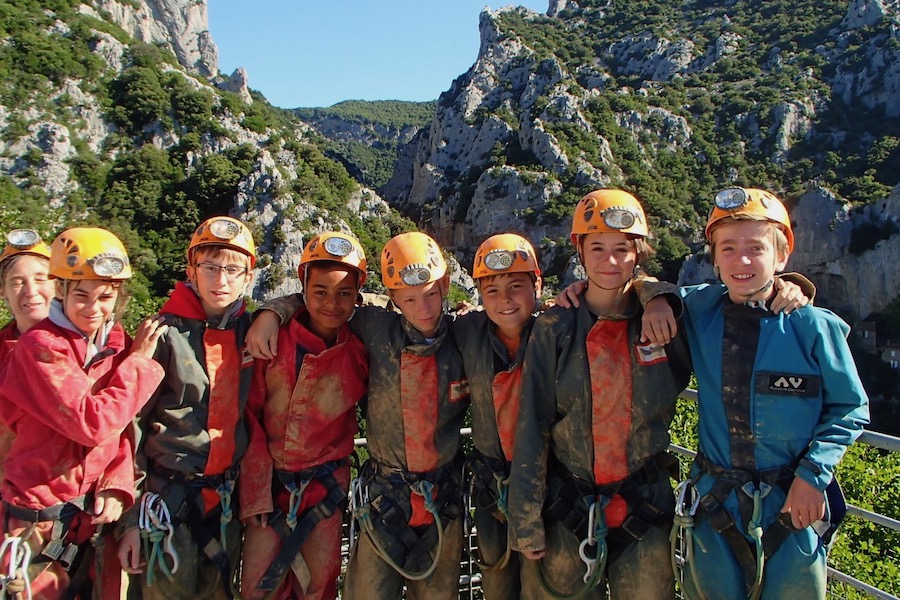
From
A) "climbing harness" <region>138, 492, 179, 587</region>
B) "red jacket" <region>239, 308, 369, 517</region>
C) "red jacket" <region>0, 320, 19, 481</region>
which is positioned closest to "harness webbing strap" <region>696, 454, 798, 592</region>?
"red jacket" <region>239, 308, 369, 517</region>

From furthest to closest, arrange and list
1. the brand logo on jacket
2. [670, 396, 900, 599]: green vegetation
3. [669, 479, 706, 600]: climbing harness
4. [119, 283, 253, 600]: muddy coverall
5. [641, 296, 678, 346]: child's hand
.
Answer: [670, 396, 900, 599]: green vegetation < [119, 283, 253, 600]: muddy coverall < [641, 296, 678, 346]: child's hand < [669, 479, 706, 600]: climbing harness < the brand logo on jacket

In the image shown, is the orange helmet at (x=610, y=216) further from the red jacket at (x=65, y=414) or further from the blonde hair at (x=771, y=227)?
the red jacket at (x=65, y=414)

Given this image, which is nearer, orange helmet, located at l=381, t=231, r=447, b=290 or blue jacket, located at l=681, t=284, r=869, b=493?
blue jacket, located at l=681, t=284, r=869, b=493

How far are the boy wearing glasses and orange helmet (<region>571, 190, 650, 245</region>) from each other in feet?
6.23

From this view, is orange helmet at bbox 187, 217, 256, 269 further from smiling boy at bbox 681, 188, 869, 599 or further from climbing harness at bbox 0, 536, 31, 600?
smiling boy at bbox 681, 188, 869, 599

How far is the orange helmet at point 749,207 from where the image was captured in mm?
2516

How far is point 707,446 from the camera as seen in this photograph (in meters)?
2.64

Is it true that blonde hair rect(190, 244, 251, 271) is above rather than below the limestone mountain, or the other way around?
below

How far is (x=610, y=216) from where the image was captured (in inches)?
110

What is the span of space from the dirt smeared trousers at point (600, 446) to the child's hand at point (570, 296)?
56 mm

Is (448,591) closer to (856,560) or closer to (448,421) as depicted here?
(448,421)

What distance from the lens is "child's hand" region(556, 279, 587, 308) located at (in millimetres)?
2923

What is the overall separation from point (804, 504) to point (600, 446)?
0.87 meters

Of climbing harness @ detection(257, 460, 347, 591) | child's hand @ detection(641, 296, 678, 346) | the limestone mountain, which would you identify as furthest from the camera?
the limestone mountain
